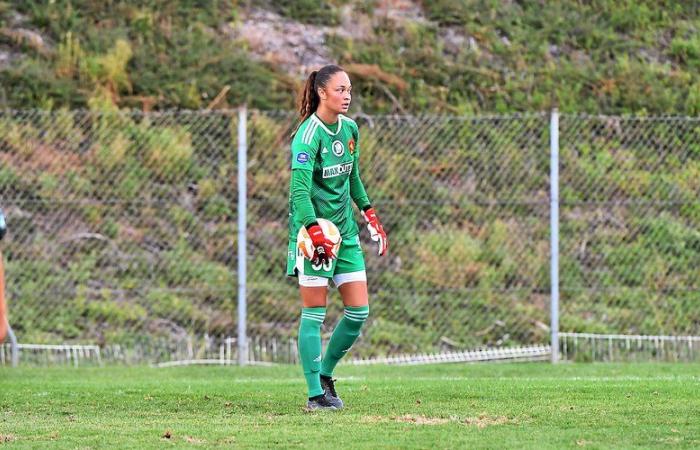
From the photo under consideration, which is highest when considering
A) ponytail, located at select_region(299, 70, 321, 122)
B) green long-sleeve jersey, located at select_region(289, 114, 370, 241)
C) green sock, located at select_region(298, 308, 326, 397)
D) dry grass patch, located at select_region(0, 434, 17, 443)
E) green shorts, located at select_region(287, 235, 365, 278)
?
ponytail, located at select_region(299, 70, 321, 122)

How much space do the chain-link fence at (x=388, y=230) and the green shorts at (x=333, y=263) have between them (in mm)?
5332

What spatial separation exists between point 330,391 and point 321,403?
0.19m

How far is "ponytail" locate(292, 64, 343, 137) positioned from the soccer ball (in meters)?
0.59

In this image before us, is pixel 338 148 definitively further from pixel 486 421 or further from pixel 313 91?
pixel 486 421

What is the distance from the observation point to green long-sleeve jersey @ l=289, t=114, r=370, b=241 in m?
6.93

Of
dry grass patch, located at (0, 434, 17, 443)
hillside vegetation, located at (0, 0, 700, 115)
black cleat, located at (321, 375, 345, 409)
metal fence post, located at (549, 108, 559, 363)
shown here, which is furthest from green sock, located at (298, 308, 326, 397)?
hillside vegetation, located at (0, 0, 700, 115)

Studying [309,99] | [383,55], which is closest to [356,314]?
[309,99]

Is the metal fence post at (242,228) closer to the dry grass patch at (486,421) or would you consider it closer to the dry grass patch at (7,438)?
the dry grass patch at (486,421)

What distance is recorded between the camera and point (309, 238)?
6879mm

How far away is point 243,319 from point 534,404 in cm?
534

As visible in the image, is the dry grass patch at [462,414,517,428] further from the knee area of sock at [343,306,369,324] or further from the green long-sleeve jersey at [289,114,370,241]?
the green long-sleeve jersey at [289,114,370,241]

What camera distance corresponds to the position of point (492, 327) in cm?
1349

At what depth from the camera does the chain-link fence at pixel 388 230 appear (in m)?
13.3

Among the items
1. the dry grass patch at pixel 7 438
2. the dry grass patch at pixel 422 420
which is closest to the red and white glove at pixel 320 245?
the dry grass patch at pixel 422 420
